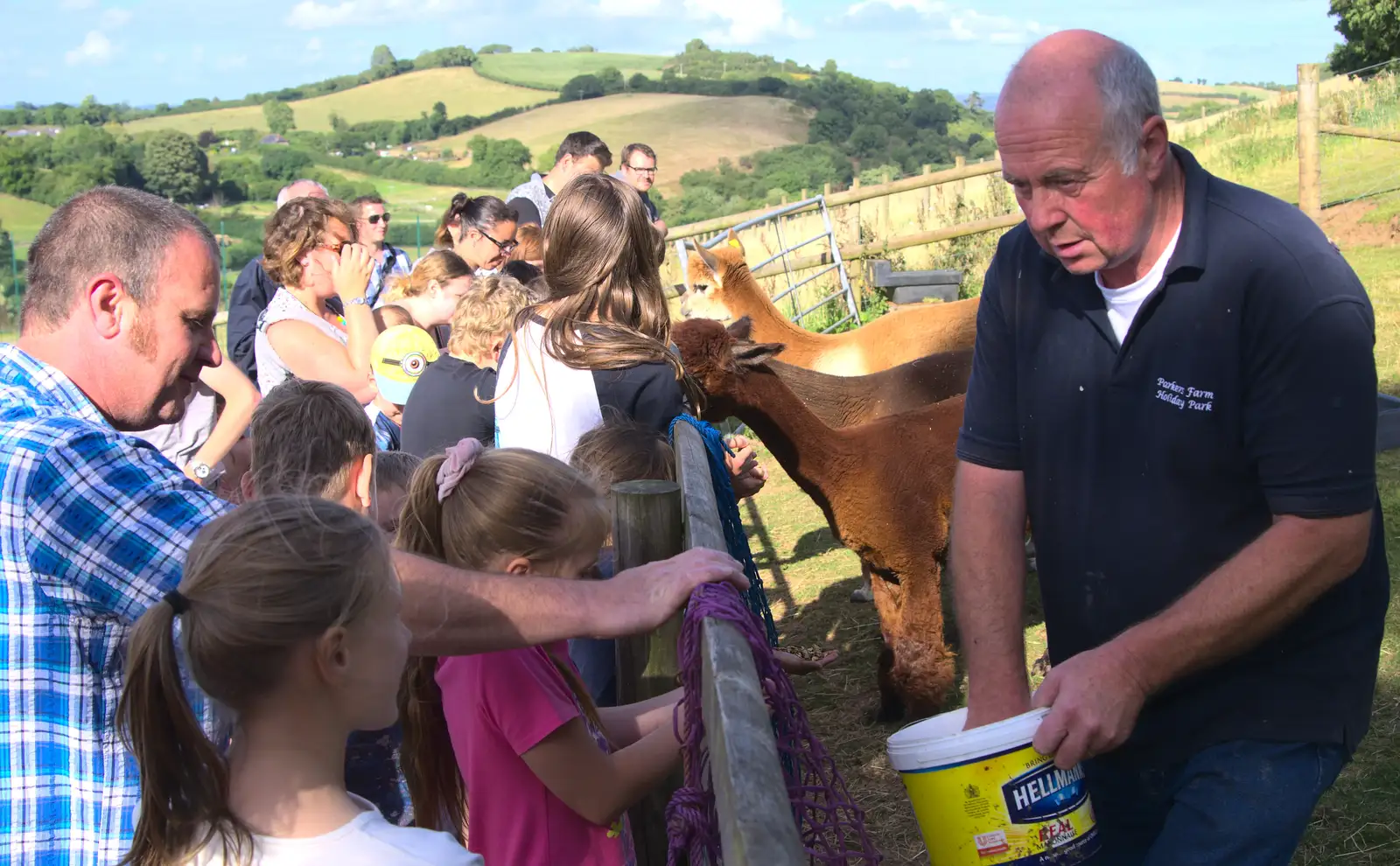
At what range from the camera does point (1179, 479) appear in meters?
1.91

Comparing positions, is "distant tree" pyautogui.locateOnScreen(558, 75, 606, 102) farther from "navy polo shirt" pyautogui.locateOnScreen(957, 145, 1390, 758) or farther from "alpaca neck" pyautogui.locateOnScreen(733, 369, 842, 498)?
"navy polo shirt" pyautogui.locateOnScreen(957, 145, 1390, 758)

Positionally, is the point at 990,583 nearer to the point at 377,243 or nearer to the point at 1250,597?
the point at 1250,597

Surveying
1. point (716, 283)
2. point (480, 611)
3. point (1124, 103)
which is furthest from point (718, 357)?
point (716, 283)

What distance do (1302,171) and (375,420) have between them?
1226 centimetres

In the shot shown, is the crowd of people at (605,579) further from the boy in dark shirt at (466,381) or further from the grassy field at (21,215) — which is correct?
the grassy field at (21,215)

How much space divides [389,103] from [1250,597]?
236ft

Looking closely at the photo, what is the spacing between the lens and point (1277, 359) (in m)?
1.79

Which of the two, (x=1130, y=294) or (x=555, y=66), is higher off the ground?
(x=555, y=66)

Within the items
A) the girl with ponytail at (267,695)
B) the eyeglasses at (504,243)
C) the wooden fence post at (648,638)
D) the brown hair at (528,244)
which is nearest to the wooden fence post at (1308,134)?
the brown hair at (528,244)

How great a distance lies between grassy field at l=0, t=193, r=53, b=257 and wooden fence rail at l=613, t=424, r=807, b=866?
108 feet

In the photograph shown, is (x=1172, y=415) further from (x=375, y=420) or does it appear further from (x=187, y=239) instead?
(x=375, y=420)

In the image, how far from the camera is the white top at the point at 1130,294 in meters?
1.93

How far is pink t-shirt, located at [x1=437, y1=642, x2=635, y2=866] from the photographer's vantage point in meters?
1.91

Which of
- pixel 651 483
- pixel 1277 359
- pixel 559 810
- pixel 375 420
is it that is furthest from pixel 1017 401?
pixel 375 420
